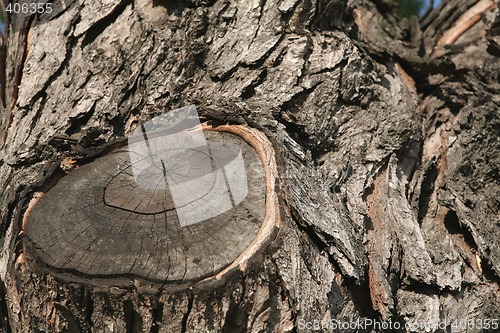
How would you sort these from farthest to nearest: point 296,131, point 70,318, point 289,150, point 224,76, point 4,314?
1. point 224,76
2. point 296,131
3. point 289,150
4. point 4,314
5. point 70,318

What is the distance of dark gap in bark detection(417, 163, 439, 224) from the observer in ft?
10.0

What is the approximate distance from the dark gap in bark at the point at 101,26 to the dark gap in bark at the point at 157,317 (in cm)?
154

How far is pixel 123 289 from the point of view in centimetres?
194

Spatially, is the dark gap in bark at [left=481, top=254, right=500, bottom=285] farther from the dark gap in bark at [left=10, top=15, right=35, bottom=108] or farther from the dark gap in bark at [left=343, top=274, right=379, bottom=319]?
the dark gap in bark at [left=10, top=15, right=35, bottom=108]

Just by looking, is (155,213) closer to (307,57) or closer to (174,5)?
(307,57)

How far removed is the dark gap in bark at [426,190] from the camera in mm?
3049

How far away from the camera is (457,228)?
302 centimetres

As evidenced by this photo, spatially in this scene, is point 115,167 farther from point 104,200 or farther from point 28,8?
point 28,8

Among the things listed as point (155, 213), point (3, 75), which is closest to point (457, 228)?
point (155, 213)

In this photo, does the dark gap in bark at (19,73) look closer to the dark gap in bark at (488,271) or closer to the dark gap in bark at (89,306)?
the dark gap in bark at (89,306)

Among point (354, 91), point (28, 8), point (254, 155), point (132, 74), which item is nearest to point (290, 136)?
point (254, 155)

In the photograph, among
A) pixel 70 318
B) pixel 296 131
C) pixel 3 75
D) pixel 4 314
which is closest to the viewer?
pixel 70 318

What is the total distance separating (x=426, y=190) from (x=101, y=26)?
70.4 inches

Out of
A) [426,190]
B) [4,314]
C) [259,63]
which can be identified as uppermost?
[259,63]
